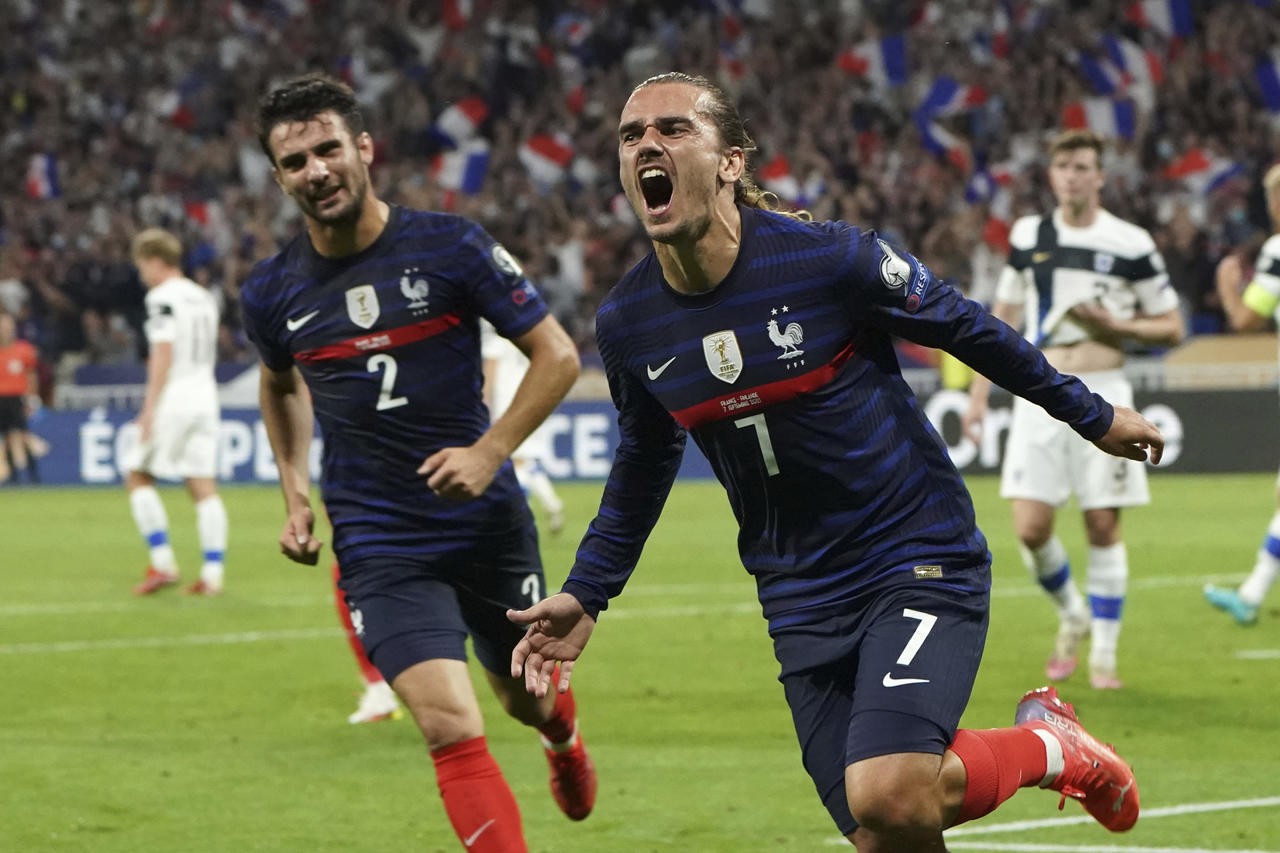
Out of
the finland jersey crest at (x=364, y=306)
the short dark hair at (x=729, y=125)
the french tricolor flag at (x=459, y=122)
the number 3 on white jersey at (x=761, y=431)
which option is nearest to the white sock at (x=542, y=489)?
the finland jersey crest at (x=364, y=306)

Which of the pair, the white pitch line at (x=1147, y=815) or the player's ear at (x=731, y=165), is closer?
the player's ear at (x=731, y=165)

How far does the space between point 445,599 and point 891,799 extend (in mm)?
1893

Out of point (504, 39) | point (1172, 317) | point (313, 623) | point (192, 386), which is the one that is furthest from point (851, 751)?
point (504, 39)

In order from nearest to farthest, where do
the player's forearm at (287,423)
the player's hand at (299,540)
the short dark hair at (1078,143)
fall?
the player's hand at (299,540), the player's forearm at (287,423), the short dark hair at (1078,143)

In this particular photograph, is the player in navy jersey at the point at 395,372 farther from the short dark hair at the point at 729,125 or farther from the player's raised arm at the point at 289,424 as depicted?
the short dark hair at the point at 729,125

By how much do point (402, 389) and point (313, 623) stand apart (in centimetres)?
642

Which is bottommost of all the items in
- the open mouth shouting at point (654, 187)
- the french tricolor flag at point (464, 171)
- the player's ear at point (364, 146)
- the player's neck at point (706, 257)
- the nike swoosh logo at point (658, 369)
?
the french tricolor flag at point (464, 171)

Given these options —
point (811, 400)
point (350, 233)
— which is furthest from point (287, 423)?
point (811, 400)

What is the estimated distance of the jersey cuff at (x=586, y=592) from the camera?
443 cm

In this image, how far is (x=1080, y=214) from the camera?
345 inches

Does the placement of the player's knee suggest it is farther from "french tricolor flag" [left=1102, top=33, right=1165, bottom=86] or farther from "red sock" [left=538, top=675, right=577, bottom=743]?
"french tricolor flag" [left=1102, top=33, right=1165, bottom=86]

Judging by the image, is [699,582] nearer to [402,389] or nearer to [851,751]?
[402,389]

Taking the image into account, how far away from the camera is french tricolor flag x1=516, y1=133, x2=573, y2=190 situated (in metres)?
29.3

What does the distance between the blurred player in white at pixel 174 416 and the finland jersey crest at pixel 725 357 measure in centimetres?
926
